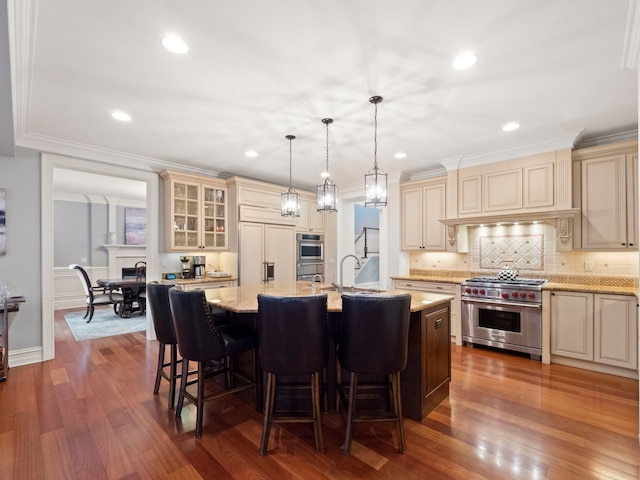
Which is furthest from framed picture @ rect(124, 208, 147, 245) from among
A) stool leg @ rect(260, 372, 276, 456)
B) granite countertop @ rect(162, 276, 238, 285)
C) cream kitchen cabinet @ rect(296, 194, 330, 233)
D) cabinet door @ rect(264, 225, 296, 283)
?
stool leg @ rect(260, 372, 276, 456)

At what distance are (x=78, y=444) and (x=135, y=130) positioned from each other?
9.30 ft

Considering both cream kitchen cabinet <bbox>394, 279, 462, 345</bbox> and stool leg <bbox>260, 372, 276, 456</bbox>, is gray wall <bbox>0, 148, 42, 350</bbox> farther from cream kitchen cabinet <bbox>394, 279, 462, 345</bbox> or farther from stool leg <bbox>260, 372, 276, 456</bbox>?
cream kitchen cabinet <bbox>394, 279, 462, 345</bbox>

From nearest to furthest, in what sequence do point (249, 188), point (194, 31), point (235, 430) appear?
point (194, 31), point (235, 430), point (249, 188)

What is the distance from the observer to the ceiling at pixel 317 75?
69.7 inches

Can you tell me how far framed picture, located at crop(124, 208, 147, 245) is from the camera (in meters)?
7.89

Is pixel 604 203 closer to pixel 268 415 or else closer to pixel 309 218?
pixel 268 415

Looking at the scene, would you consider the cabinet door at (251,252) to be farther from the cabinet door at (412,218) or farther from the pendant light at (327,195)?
the cabinet door at (412,218)

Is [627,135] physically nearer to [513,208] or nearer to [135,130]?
[513,208]

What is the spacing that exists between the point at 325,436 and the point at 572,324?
2965 millimetres

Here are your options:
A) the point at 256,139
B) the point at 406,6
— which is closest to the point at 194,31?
the point at 406,6

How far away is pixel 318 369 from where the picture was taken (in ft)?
6.66

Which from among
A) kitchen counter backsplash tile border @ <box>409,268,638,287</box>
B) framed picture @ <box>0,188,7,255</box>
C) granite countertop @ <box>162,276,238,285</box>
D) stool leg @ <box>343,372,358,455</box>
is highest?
framed picture @ <box>0,188,7,255</box>

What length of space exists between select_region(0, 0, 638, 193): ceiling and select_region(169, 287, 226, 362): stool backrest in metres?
1.61

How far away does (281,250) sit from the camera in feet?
18.1
